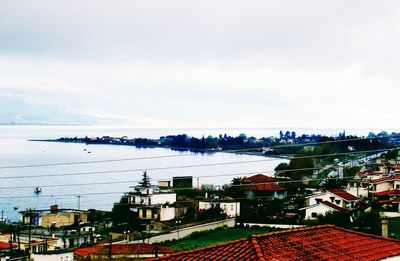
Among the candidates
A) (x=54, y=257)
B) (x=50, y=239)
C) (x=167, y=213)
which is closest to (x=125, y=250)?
(x=54, y=257)

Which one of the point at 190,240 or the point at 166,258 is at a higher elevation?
the point at 166,258

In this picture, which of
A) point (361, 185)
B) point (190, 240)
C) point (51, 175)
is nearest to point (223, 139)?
point (51, 175)

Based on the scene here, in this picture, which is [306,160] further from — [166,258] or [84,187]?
[166,258]

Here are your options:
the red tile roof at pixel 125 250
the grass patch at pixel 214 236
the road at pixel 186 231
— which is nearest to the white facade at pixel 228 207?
the road at pixel 186 231

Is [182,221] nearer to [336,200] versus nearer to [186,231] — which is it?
[186,231]

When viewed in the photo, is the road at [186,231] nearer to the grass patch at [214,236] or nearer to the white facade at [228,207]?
the grass patch at [214,236]
